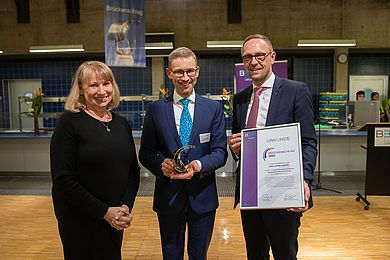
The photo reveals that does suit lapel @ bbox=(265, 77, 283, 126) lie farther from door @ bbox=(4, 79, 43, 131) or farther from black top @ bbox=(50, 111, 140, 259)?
door @ bbox=(4, 79, 43, 131)

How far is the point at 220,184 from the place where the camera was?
6.00 m

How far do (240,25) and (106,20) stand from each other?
13.1 ft

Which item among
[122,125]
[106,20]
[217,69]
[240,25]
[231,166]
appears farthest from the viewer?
[217,69]

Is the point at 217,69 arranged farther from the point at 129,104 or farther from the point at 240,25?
the point at 129,104

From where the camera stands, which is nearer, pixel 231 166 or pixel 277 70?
pixel 277 70

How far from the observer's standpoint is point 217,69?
31.3ft

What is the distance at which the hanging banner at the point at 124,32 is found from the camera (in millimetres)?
5766

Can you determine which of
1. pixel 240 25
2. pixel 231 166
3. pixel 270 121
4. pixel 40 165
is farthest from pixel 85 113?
pixel 240 25

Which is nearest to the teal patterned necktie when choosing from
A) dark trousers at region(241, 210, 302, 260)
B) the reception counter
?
dark trousers at region(241, 210, 302, 260)

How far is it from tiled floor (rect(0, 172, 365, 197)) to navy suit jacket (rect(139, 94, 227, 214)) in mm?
3530

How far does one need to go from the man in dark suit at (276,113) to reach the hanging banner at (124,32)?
4452 mm

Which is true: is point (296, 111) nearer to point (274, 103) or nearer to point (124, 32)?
point (274, 103)

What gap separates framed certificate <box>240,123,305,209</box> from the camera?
1.61 meters

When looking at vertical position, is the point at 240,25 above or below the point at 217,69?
above
